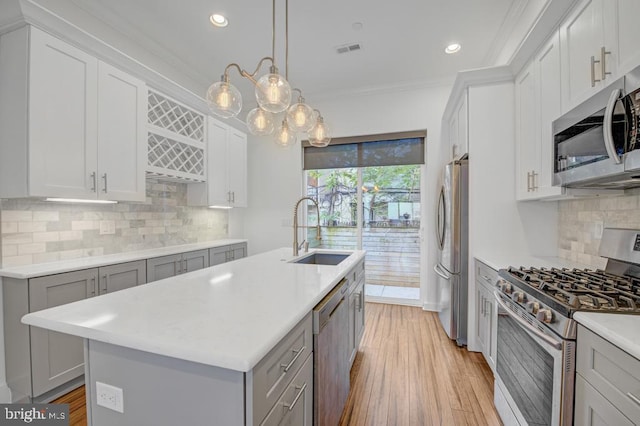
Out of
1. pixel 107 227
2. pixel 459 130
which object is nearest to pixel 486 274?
pixel 459 130

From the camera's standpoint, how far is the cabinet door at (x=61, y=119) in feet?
6.16

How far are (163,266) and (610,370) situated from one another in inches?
122

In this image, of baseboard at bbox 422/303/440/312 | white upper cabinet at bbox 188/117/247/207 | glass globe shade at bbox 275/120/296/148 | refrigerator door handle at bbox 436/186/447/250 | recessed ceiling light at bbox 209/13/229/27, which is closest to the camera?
glass globe shade at bbox 275/120/296/148

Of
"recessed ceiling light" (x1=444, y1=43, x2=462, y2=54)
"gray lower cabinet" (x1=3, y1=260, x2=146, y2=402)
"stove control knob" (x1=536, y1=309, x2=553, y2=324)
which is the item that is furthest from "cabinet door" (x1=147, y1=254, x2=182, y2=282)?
"recessed ceiling light" (x1=444, y1=43, x2=462, y2=54)

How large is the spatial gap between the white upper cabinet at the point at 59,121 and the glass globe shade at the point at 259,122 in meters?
1.26

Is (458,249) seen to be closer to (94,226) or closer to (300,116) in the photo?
(300,116)

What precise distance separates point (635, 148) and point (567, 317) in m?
0.75

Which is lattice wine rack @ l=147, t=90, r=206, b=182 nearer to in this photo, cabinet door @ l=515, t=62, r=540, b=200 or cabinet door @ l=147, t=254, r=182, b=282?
cabinet door @ l=147, t=254, r=182, b=282

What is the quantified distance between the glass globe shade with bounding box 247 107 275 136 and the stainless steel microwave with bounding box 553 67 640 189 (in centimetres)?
194

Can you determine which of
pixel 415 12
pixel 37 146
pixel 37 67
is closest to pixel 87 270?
pixel 37 146

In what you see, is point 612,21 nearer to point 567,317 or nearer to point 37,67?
point 567,317

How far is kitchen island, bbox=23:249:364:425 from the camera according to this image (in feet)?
2.67

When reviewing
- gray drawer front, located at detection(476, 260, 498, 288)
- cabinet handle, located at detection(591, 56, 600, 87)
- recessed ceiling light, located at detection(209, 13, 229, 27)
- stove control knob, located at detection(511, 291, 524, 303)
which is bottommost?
gray drawer front, located at detection(476, 260, 498, 288)

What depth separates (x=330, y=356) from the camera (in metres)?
1.45
